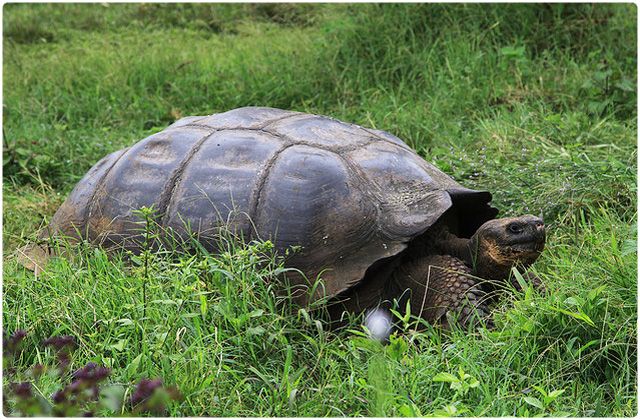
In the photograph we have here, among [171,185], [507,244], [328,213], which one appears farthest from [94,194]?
[507,244]

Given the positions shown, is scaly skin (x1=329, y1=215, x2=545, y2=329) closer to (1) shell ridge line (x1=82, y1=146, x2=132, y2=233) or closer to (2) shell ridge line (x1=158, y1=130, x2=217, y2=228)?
(2) shell ridge line (x1=158, y1=130, x2=217, y2=228)

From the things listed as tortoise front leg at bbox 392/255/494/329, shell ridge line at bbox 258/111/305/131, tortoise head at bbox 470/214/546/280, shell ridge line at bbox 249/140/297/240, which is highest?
shell ridge line at bbox 258/111/305/131

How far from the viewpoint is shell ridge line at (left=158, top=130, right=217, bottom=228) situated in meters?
2.86

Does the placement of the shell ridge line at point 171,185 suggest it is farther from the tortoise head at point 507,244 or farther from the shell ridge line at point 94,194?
the tortoise head at point 507,244

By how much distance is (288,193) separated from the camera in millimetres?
2715

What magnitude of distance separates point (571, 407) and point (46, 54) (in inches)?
259

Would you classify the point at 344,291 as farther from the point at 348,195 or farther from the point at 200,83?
the point at 200,83

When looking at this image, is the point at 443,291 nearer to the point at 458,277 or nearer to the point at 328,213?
the point at 458,277

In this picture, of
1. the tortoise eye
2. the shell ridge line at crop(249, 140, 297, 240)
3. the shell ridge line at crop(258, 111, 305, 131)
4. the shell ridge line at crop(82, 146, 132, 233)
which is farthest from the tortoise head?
the shell ridge line at crop(82, 146, 132, 233)

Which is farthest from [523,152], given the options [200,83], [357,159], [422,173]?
[200,83]

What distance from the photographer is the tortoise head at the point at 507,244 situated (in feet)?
Result: 8.55

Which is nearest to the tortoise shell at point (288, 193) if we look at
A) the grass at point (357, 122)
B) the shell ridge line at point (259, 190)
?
the shell ridge line at point (259, 190)

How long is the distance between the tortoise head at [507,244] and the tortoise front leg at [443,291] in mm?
86

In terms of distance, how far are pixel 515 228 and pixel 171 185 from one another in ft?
4.97
